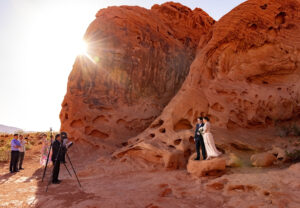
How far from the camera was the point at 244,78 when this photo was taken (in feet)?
31.4

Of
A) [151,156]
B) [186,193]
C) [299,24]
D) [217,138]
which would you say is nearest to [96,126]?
[151,156]

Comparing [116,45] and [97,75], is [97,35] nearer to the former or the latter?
[116,45]

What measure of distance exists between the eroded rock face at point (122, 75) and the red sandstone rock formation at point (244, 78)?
2.31m

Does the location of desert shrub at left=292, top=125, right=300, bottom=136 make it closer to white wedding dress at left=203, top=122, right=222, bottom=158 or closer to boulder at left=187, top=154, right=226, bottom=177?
white wedding dress at left=203, top=122, right=222, bottom=158

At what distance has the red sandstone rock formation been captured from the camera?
28.8ft

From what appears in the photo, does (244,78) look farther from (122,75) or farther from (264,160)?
(122,75)

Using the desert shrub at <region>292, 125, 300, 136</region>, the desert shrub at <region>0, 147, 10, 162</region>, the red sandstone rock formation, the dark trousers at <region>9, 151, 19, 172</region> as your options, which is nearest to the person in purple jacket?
the dark trousers at <region>9, 151, 19, 172</region>

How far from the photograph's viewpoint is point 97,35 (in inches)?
505

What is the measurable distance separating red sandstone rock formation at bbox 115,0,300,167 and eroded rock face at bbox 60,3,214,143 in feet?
7.59

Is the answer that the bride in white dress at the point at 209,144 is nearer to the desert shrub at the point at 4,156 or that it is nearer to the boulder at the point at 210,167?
the boulder at the point at 210,167

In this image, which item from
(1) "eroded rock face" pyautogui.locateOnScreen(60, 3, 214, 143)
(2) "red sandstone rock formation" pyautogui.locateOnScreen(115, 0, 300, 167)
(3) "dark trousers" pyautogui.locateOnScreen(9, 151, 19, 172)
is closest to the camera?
(3) "dark trousers" pyautogui.locateOnScreen(9, 151, 19, 172)

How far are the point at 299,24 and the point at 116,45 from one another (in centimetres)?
972

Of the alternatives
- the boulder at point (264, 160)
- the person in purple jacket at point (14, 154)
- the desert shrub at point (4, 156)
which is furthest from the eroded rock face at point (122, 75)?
the boulder at point (264, 160)

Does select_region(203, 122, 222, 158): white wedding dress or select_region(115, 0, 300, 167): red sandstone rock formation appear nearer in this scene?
select_region(203, 122, 222, 158): white wedding dress
